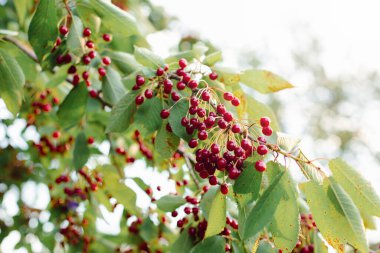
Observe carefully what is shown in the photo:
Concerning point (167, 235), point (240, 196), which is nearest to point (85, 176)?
point (167, 235)

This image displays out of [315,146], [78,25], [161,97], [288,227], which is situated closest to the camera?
[288,227]

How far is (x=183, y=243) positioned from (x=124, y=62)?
39.1 inches

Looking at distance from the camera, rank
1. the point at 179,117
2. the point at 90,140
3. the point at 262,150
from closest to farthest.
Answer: the point at 262,150
the point at 179,117
the point at 90,140

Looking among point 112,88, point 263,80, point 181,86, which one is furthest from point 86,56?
point 263,80

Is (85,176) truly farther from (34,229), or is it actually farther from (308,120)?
(308,120)

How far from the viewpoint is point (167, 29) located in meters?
5.53

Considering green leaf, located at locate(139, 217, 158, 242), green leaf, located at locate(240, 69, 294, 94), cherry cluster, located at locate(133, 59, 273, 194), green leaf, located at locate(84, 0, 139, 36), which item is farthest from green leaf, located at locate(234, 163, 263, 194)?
green leaf, located at locate(139, 217, 158, 242)

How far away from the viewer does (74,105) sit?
2350 millimetres

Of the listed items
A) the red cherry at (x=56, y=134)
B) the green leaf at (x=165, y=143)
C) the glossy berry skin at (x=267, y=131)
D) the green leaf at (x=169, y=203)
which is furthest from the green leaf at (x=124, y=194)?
the red cherry at (x=56, y=134)

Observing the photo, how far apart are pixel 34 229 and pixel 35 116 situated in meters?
1.04

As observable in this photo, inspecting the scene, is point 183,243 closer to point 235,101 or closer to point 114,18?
point 235,101

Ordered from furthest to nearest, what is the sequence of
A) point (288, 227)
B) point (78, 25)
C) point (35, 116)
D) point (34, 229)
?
point (34, 229), point (35, 116), point (78, 25), point (288, 227)

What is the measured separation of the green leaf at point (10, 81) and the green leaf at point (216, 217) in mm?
1047

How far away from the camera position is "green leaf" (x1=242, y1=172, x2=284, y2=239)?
1.38 meters
